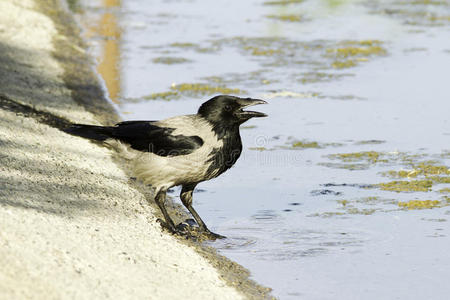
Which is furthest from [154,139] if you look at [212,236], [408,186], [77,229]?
[408,186]

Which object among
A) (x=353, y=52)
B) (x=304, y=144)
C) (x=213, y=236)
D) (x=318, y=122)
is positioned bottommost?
(x=213, y=236)

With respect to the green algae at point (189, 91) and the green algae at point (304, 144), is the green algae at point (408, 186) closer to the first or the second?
the green algae at point (304, 144)

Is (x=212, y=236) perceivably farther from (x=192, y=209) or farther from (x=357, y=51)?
(x=357, y=51)

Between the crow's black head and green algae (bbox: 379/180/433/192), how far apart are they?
217 centimetres

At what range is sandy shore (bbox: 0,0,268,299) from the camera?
230 inches

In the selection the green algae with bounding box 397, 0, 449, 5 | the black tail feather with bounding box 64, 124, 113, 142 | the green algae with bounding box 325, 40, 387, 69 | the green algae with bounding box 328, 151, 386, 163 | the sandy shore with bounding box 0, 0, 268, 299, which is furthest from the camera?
the green algae with bounding box 397, 0, 449, 5

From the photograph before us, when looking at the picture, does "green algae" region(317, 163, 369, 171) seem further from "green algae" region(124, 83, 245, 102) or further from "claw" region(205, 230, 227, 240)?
"green algae" region(124, 83, 245, 102)

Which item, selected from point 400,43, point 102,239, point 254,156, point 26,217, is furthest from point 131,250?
point 400,43

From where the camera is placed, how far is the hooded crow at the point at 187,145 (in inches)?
297

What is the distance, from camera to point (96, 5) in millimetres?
23875

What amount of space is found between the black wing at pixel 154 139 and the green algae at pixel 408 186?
263 centimetres

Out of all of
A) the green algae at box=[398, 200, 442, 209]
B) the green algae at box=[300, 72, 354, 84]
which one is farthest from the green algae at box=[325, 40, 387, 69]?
the green algae at box=[398, 200, 442, 209]

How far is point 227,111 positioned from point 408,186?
101 inches

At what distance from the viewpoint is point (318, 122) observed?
12.0 m
